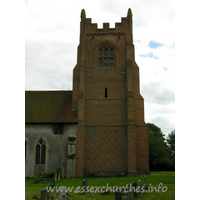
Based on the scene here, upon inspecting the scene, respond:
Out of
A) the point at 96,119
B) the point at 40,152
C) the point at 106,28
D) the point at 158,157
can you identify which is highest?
the point at 106,28

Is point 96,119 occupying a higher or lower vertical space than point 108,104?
lower

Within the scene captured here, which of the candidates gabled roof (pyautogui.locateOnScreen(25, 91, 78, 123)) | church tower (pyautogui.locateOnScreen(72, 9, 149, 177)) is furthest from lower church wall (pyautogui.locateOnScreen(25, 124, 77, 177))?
church tower (pyautogui.locateOnScreen(72, 9, 149, 177))

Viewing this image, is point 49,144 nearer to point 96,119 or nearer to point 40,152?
point 40,152

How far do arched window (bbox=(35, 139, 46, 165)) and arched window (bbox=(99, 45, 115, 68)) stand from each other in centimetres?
1100

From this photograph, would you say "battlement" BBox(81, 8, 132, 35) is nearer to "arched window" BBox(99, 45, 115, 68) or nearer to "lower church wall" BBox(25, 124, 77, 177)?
"arched window" BBox(99, 45, 115, 68)

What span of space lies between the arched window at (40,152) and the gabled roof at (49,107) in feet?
7.69

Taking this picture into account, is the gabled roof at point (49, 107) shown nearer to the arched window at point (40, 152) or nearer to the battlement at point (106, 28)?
the arched window at point (40, 152)

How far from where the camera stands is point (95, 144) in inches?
898

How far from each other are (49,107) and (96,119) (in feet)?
20.0

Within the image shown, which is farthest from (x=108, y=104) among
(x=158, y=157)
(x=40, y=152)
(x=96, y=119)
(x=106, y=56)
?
(x=158, y=157)

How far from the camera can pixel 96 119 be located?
924 inches

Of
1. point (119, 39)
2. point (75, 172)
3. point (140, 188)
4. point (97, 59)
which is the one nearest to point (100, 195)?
point (140, 188)

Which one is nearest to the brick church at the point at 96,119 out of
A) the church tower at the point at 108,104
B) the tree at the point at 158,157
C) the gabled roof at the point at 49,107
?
the church tower at the point at 108,104

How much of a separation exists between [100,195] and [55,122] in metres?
12.2
